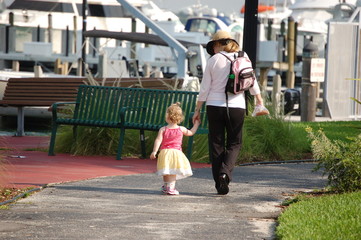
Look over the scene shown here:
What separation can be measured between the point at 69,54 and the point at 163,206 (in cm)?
4148

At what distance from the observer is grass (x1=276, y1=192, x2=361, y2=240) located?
23.0ft

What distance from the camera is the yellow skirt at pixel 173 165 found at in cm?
959

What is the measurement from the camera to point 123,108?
43.0ft

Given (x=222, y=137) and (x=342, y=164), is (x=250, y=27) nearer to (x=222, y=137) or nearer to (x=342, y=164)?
(x=222, y=137)

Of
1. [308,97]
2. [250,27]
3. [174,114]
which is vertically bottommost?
[308,97]

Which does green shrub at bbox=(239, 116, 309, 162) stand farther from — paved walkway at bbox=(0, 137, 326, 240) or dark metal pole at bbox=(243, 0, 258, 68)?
dark metal pole at bbox=(243, 0, 258, 68)

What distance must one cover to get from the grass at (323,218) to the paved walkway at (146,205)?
0.19 m

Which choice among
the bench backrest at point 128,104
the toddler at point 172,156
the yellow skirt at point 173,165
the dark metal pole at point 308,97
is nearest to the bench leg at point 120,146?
the bench backrest at point 128,104

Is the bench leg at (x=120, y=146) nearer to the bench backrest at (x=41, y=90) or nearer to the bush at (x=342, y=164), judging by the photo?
the bush at (x=342, y=164)

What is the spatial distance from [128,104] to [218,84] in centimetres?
438

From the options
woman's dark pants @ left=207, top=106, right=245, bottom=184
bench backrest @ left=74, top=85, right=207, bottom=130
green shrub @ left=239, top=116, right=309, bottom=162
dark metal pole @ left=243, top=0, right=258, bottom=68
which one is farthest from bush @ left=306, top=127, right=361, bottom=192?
dark metal pole @ left=243, top=0, right=258, bottom=68

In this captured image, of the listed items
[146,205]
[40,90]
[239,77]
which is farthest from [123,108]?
[40,90]

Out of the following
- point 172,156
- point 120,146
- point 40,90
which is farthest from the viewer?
point 40,90

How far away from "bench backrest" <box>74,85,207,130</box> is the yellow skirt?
343cm
